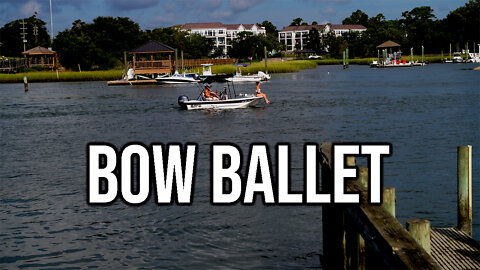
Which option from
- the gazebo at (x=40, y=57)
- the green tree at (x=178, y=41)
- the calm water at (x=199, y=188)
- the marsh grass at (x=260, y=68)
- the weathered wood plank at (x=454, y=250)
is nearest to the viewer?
the weathered wood plank at (x=454, y=250)

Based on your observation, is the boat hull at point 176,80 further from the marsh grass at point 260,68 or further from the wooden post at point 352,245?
the wooden post at point 352,245

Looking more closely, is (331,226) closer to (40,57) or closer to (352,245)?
(352,245)

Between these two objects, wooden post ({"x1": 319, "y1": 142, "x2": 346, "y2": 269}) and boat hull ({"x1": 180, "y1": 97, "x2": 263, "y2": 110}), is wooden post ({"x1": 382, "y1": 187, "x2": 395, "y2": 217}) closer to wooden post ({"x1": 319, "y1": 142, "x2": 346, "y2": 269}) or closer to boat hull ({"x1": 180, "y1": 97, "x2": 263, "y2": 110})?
wooden post ({"x1": 319, "y1": 142, "x2": 346, "y2": 269})

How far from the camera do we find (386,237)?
6.75 meters

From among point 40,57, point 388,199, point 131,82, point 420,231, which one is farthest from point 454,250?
point 40,57

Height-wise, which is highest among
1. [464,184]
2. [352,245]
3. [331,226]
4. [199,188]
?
[464,184]

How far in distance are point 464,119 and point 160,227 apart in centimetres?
3252

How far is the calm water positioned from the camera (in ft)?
49.5

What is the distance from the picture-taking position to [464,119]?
44344mm

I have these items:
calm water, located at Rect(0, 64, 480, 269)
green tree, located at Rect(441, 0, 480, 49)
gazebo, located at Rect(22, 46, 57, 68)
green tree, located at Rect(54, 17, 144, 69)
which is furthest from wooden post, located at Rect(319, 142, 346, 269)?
green tree, located at Rect(441, 0, 480, 49)

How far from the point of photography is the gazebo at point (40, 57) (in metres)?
135

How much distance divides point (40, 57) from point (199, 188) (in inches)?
5036

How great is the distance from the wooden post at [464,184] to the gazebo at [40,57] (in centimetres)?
13047

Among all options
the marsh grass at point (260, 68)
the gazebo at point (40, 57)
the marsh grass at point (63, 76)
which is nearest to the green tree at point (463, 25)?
the marsh grass at point (260, 68)
